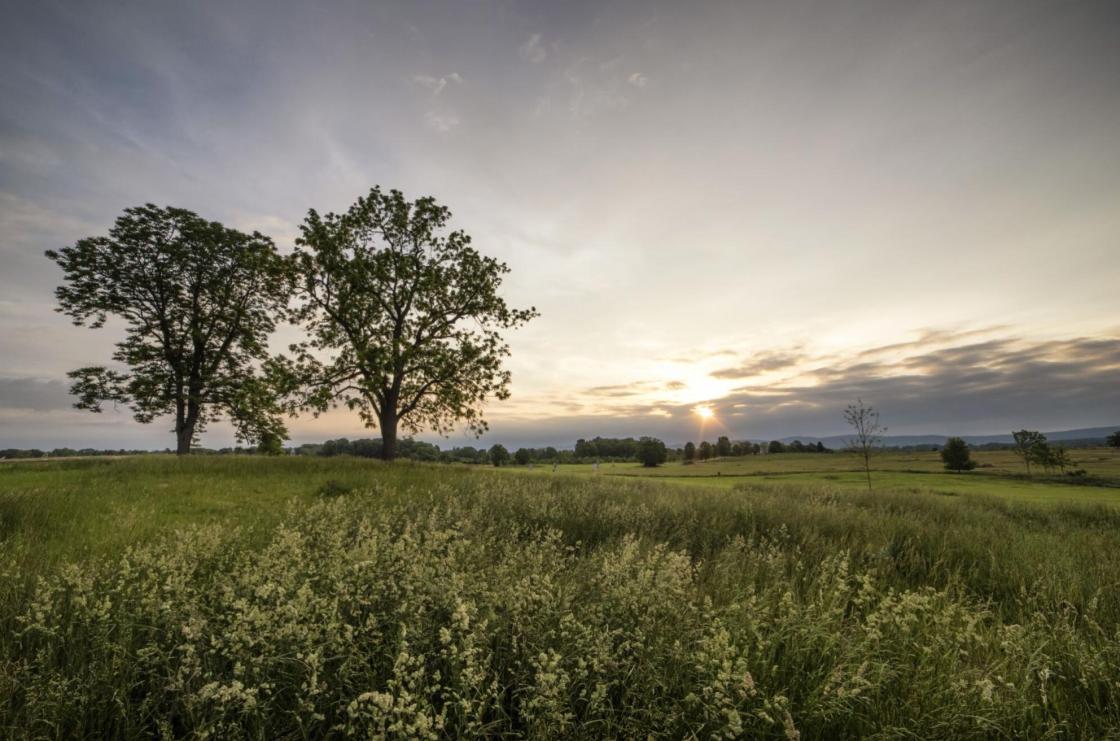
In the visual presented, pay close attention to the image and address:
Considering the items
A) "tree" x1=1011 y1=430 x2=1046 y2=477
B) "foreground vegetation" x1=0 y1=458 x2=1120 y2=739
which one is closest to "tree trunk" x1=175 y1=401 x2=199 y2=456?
"foreground vegetation" x1=0 y1=458 x2=1120 y2=739

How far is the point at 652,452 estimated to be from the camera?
8775 centimetres

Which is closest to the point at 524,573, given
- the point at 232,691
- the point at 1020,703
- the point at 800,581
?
the point at 232,691

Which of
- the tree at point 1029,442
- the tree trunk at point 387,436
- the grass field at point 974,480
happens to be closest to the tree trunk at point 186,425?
the tree trunk at point 387,436

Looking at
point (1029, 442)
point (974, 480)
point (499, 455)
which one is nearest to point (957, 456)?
point (1029, 442)

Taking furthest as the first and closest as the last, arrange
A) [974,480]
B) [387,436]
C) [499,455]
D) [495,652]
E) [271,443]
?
[499,455]
[974,480]
[271,443]
[387,436]
[495,652]

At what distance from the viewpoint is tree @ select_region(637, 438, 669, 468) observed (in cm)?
8750

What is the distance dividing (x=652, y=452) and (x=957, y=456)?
45.1 metres

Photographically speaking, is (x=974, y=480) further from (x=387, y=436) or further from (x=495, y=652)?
(x=495, y=652)

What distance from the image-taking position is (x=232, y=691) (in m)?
1.98

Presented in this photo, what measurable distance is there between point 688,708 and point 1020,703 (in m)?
2.35

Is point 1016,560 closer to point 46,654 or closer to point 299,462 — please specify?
point 46,654

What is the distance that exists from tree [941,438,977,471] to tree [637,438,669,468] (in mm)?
42230

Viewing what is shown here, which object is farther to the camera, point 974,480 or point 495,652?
point 974,480

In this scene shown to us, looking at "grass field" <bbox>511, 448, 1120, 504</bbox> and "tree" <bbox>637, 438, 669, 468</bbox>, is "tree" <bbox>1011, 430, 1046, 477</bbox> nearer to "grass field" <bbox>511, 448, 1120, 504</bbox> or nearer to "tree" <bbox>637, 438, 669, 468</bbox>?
"grass field" <bbox>511, 448, 1120, 504</bbox>
